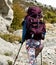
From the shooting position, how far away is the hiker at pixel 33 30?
8242mm

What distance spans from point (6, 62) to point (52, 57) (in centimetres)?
310

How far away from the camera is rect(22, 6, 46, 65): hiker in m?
8.24

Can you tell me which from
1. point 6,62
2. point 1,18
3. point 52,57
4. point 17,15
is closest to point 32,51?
point 6,62

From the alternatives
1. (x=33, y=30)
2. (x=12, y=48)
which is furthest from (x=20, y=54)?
(x=33, y=30)

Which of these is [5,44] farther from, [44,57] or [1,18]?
[1,18]

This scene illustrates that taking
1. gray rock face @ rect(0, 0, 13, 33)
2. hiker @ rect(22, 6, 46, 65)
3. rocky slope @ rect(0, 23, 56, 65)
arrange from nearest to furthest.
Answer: hiker @ rect(22, 6, 46, 65) → rocky slope @ rect(0, 23, 56, 65) → gray rock face @ rect(0, 0, 13, 33)

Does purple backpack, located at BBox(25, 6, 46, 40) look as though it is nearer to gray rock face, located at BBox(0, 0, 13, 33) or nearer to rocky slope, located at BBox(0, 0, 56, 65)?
rocky slope, located at BBox(0, 0, 56, 65)

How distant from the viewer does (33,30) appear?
8234mm

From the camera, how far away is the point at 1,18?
59.4ft

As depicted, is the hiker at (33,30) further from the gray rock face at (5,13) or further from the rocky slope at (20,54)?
the gray rock face at (5,13)

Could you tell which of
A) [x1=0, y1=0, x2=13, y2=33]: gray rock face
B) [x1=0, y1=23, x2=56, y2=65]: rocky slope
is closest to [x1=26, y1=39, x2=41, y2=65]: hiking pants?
[x1=0, y1=23, x2=56, y2=65]: rocky slope

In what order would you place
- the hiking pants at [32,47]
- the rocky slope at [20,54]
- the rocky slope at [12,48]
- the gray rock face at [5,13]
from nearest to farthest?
1. the hiking pants at [32,47]
2. the rocky slope at [20,54]
3. the rocky slope at [12,48]
4. the gray rock face at [5,13]

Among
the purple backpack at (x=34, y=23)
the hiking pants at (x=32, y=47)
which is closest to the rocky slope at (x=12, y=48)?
the hiking pants at (x=32, y=47)

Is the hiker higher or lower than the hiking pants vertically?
higher
